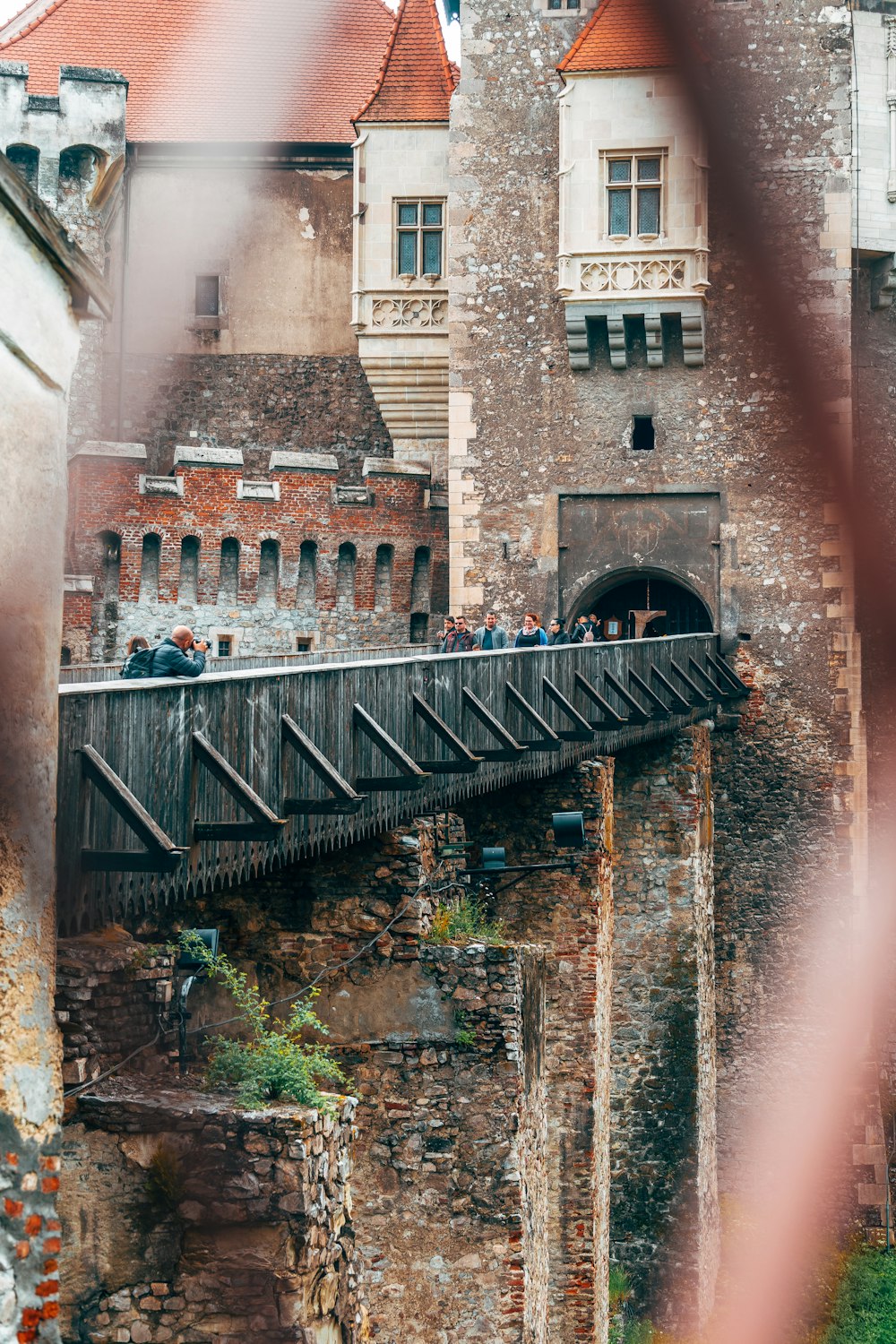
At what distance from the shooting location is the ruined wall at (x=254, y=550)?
23.7m

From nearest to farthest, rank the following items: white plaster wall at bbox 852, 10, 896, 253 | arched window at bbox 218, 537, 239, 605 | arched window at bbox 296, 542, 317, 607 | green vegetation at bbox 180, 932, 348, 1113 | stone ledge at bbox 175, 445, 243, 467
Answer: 1. green vegetation at bbox 180, 932, 348, 1113
2. white plaster wall at bbox 852, 10, 896, 253
3. stone ledge at bbox 175, 445, 243, 467
4. arched window at bbox 218, 537, 239, 605
5. arched window at bbox 296, 542, 317, 607

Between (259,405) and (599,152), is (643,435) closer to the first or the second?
(599,152)

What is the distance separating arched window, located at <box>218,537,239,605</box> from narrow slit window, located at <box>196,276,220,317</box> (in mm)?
4572

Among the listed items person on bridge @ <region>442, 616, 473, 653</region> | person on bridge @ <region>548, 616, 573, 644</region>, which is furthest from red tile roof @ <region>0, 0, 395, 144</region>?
person on bridge @ <region>442, 616, 473, 653</region>

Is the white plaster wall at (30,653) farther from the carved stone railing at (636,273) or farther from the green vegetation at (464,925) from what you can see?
the carved stone railing at (636,273)

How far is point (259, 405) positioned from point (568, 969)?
1519 centimetres

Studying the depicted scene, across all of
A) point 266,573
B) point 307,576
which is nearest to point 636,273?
point 307,576

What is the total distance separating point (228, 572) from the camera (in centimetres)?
2419

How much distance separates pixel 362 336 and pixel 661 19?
23282 millimetres

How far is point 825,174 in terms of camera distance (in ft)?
70.1

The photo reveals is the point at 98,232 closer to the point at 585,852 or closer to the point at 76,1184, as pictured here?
the point at 585,852

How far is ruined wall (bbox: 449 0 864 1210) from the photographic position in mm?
21328

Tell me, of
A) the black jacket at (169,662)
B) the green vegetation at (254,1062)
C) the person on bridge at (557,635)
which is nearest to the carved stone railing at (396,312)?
the person on bridge at (557,635)

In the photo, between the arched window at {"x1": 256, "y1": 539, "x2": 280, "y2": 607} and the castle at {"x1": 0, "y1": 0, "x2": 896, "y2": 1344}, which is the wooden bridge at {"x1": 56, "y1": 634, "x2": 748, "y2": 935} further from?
the arched window at {"x1": 256, "y1": 539, "x2": 280, "y2": 607}
